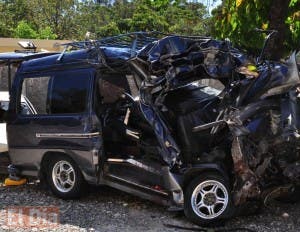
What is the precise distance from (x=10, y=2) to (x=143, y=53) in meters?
48.1

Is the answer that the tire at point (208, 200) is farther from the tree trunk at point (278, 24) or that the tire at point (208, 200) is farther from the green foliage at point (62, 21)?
the green foliage at point (62, 21)

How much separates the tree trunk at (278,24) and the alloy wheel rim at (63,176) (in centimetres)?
402

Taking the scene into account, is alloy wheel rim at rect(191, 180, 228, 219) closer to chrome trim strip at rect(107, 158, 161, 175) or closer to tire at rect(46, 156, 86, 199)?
chrome trim strip at rect(107, 158, 161, 175)

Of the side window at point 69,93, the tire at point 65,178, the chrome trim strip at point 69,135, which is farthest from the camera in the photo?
the tire at point 65,178

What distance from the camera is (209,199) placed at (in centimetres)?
604

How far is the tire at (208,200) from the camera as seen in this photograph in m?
5.96

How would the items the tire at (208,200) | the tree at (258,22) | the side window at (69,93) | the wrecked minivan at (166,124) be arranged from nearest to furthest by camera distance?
the wrecked minivan at (166,124) → the tire at (208,200) → the side window at (69,93) → the tree at (258,22)

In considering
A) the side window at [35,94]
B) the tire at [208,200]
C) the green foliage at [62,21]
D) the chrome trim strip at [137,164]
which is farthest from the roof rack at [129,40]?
the green foliage at [62,21]

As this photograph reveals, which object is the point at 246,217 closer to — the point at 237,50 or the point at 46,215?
the point at 237,50

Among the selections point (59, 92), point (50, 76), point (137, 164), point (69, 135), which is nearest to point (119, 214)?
point (137, 164)

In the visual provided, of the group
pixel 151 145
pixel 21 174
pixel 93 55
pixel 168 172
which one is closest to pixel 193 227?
pixel 168 172

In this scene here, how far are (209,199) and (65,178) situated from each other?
2.37 meters

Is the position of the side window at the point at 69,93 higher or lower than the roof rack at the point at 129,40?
lower

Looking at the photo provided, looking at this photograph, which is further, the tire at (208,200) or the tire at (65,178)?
the tire at (65,178)
